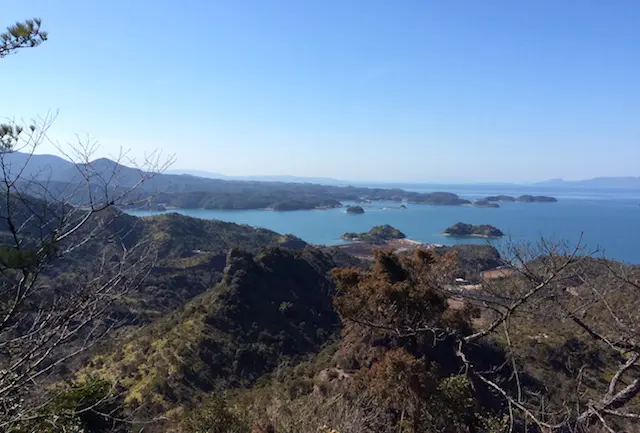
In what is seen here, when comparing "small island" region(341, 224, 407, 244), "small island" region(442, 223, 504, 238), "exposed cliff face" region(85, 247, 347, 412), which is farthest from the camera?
"small island" region(442, 223, 504, 238)

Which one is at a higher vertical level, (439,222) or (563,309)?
(563,309)

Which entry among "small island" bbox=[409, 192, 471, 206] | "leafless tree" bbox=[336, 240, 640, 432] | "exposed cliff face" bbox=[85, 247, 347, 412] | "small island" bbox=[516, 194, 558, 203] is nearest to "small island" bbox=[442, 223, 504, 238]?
"exposed cliff face" bbox=[85, 247, 347, 412]

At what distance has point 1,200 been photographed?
310 centimetres

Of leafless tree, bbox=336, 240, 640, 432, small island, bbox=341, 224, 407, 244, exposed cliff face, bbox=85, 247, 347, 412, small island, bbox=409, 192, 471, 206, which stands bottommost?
small island, bbox=341, 224, 407, 244

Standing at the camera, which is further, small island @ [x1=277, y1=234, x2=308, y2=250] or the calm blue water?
the calm blue water

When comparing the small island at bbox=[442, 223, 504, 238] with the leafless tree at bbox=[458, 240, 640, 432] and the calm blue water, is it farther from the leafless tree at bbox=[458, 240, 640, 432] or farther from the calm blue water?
the leafless tree at bbox=[458, 240, 640, 432]

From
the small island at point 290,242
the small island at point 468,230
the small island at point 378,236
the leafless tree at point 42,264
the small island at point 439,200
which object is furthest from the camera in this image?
the small island at point 439,200

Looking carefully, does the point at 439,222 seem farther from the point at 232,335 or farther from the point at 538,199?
the point at 232,335

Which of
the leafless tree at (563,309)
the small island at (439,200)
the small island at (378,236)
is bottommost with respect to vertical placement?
the small island at (378,236)

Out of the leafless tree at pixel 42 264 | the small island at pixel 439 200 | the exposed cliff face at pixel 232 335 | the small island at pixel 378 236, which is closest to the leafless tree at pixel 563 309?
the leafless tree at pixel 42 264

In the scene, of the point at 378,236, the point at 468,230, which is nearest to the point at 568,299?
the point at 378,236

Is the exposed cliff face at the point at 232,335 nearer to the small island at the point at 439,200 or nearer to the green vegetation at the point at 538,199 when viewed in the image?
the small island at the point at 439,200

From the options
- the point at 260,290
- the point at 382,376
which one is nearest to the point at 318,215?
the point at 260,290

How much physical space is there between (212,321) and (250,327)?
1627 millimetres
